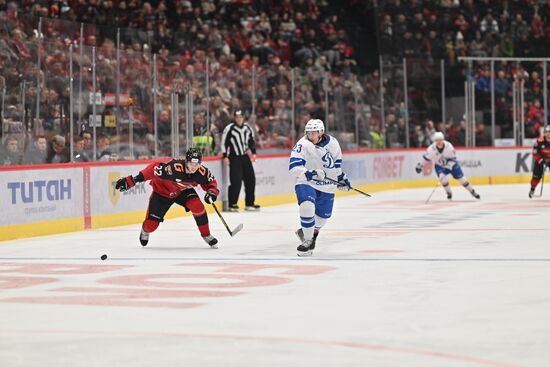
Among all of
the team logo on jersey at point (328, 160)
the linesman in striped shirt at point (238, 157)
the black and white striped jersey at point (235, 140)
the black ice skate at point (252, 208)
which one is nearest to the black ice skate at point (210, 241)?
the team logo on jersey at point (328, 160)

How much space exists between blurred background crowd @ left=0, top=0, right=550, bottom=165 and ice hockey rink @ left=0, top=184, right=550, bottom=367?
2.33 metres

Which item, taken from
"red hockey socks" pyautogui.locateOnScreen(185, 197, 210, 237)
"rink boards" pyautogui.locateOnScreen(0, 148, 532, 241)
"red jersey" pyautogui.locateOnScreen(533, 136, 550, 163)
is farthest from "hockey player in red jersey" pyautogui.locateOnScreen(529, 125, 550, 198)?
"red hockey socks" pyautogui.locateOnScreen(185, 197, 210, 237)

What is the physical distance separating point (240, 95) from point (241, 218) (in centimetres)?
410

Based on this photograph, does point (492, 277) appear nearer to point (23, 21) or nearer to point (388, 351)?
point (388, 351)

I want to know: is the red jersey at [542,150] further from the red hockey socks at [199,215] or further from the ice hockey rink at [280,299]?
the red hockey socks at [199,215]

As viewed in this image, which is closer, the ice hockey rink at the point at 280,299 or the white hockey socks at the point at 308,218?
the ice hockey rink at the point at 280,299

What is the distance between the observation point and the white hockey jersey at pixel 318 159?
484 inches

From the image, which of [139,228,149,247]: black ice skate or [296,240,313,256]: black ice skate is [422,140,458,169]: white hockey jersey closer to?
[139,228,149,247]: black ice skate

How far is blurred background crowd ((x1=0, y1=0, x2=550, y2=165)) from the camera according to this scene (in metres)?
16.9

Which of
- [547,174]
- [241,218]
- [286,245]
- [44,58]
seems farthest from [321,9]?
[286,245]

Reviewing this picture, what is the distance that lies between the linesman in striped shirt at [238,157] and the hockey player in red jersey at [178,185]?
21.9ft

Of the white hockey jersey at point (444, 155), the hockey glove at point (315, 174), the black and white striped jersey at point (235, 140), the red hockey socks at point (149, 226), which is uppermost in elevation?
the black and white striped jersey at point (235, 140)

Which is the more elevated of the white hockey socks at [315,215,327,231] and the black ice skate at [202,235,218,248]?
the white hockey socks at [315,215,327,231]

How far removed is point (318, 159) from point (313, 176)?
19 cm
